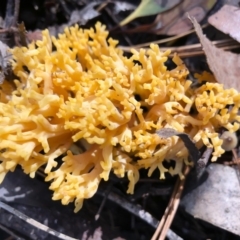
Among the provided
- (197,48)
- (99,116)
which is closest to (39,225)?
(99,116)

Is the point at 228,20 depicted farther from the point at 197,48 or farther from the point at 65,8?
the point at 65,8

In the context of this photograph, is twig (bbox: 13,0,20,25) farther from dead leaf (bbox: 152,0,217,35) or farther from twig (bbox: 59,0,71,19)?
dead leaf (bbox: 152,0,217,35)

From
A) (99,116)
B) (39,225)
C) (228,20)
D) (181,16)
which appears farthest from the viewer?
(181,16)

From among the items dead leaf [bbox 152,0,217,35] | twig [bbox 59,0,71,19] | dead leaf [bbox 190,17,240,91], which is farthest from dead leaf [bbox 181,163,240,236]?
twig [bbox 59,0,71,19]

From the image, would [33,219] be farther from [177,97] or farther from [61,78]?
[177,97]

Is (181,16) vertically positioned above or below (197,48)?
above

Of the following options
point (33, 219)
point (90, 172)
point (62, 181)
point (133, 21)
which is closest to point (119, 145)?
point (90, 172)
